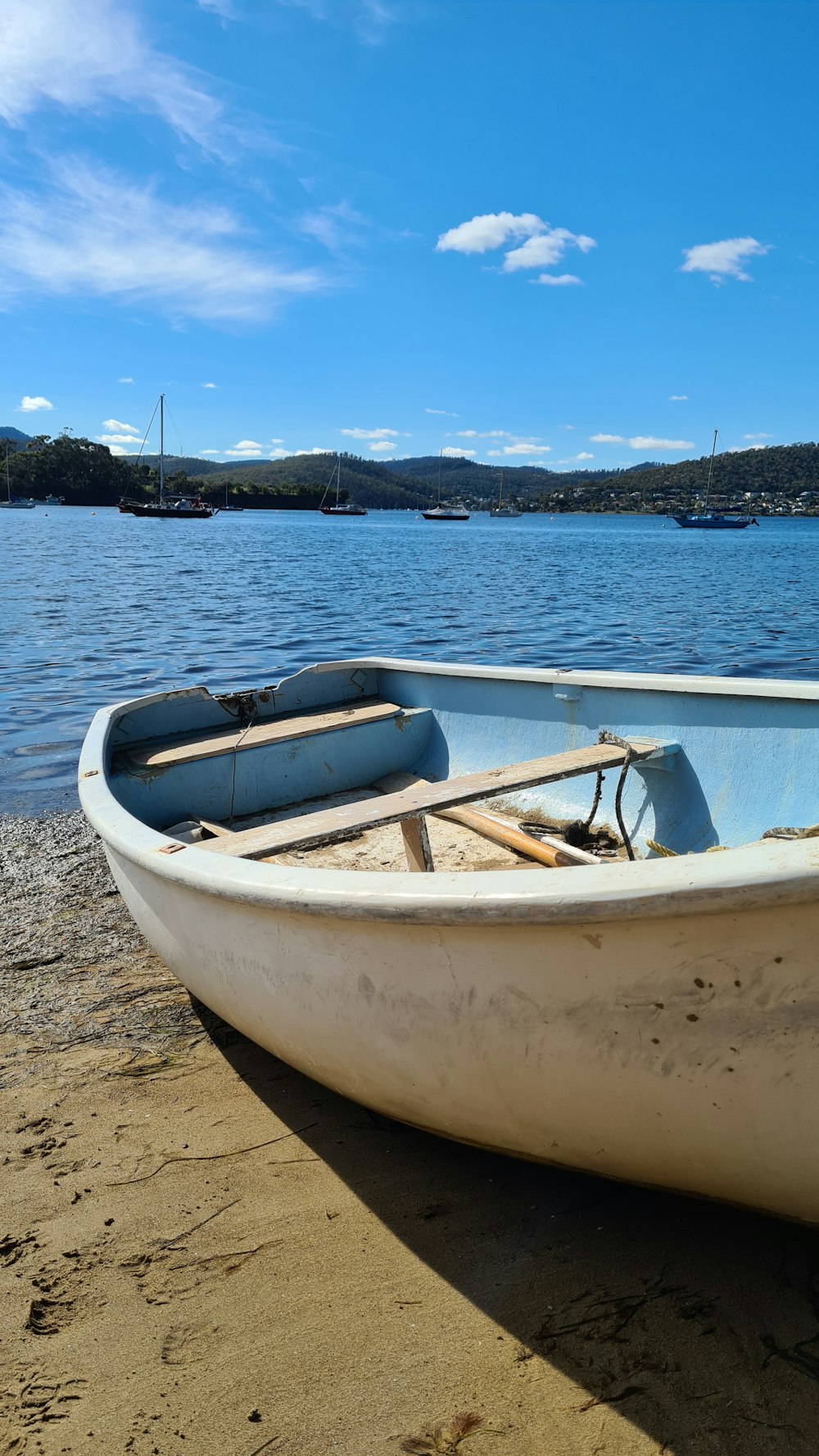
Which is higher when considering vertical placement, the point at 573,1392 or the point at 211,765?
the point at 211,765

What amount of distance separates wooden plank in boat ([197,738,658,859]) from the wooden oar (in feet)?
0.48

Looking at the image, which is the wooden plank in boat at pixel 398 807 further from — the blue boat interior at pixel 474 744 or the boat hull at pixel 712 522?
the boat hull at pixel 712 522

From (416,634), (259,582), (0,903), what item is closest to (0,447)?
(259,582)

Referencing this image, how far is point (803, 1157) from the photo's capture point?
1838 millimetres

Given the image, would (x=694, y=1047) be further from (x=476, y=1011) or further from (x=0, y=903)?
(x=0, y=903)

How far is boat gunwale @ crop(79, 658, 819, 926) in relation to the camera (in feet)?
5.20

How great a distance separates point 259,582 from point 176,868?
2853 centimetres

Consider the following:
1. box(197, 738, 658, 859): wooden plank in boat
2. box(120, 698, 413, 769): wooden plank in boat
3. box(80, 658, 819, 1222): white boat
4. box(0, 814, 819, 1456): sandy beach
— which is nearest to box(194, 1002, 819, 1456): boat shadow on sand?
box(0, 814, 819, 1456): sandy beach

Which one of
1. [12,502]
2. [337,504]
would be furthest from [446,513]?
[12,502]

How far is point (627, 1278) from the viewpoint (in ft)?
7.08

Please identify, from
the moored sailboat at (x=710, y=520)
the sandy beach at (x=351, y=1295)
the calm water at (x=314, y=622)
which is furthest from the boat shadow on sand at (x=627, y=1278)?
the moored sailboat at (x=710, y=520)

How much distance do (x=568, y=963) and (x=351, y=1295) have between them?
3.54 ft

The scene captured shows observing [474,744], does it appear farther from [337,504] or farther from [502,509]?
[502,509]

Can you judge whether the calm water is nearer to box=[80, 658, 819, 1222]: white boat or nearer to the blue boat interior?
the blue boat interior
